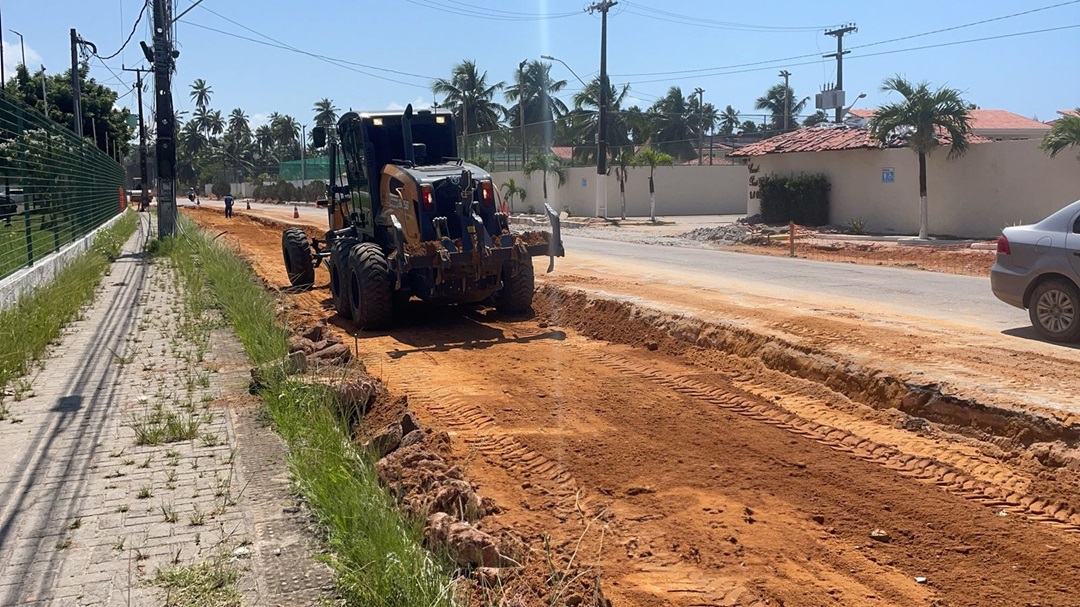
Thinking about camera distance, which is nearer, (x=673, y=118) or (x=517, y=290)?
(x=517, y=290)

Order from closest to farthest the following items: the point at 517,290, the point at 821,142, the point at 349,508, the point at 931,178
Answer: the point at 349,508 < the point at 517,290 < the point at 931,178 < the point at 821,142

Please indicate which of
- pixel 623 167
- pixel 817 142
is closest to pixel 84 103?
pixel 623 167

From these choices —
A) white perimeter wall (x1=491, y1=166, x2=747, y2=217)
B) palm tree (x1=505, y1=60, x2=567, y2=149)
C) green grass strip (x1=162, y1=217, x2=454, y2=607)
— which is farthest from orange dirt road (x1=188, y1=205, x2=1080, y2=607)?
palm tree (x1=505, y1=60, x2=567, y2=149)

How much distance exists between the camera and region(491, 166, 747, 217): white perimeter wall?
48.6 metres

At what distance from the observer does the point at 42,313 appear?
11086 mm

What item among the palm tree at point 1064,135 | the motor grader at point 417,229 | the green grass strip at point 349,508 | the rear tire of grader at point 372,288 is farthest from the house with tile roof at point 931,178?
the green grass strip at point 349,508

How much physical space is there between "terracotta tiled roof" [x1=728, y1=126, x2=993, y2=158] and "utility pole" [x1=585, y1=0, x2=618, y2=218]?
7050mm

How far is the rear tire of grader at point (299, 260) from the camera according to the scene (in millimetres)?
16266

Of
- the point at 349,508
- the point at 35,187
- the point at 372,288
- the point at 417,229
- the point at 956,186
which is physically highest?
the point at 956,186

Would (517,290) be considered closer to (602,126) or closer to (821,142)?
(821,142)

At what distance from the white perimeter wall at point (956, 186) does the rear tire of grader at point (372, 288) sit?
62.0ft

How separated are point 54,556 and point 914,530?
14.6 feet

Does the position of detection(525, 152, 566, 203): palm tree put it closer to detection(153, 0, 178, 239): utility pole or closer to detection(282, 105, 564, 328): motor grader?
detection(153, 0, 178, 239): utility pole

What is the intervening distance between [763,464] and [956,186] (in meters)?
23.1
